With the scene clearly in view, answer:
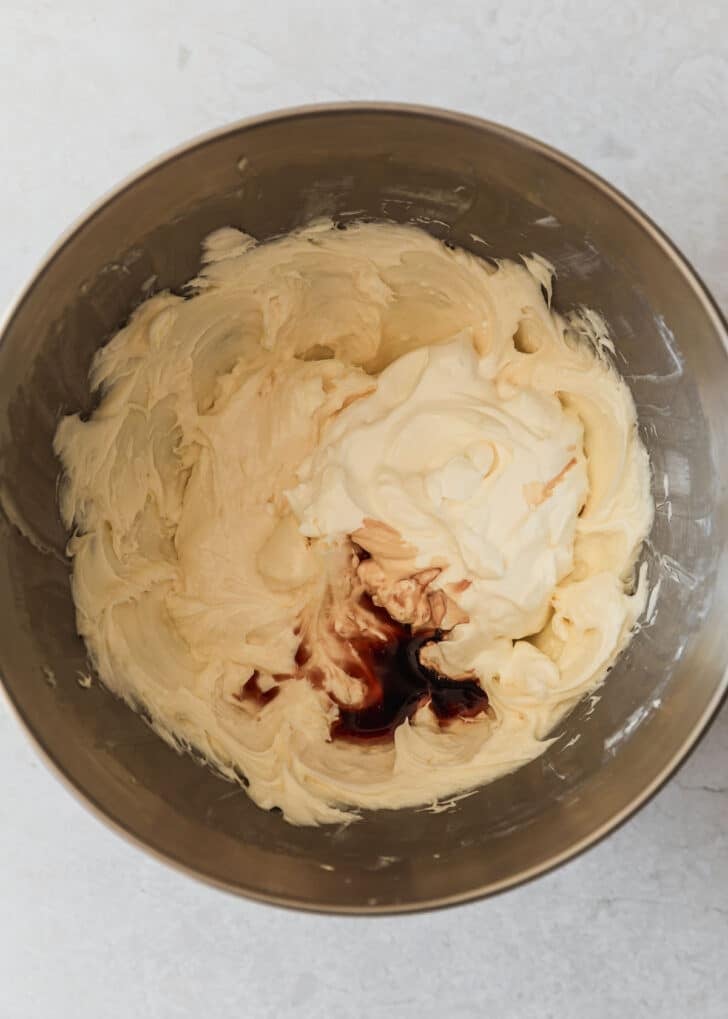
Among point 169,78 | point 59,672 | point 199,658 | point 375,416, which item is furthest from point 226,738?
point 169,78

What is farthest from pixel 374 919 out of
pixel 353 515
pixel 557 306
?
pixel 557 306

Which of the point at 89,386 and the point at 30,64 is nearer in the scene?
the point at 89,386

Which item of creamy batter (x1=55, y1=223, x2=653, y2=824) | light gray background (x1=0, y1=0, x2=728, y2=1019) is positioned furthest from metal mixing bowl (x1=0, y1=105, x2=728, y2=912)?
light gray background (x1=0, y1=0, x2=728, y2=1019)

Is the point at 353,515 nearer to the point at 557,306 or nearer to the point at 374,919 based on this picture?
the point at 557,306

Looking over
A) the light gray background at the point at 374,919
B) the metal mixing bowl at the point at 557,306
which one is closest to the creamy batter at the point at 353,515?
the metal mixing bowl at the point at 557,306

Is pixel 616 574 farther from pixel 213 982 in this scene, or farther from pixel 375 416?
pixel 213 982
